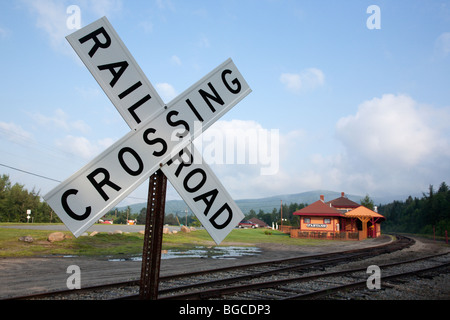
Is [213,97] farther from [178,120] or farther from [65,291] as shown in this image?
[65,291]

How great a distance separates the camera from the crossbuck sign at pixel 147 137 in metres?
2.07

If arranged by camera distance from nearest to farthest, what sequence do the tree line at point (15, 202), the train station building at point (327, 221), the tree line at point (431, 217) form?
1. the train station building at point (327, 221)
2. the tree line at point (431, 217)
3. the tree line at point (15, 202)

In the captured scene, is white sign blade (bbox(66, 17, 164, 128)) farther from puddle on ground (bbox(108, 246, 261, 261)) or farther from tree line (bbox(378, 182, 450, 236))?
tree line (bbox(378, 182, 450, 236))

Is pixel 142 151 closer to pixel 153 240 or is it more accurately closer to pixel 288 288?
pixel 153 240

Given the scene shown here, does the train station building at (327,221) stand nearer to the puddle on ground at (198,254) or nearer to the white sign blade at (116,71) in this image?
the puddle on ground at (198,254)

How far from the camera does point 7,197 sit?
69688mm

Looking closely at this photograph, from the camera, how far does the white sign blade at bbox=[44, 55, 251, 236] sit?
195 cm

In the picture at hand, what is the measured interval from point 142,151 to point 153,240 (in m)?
0.86

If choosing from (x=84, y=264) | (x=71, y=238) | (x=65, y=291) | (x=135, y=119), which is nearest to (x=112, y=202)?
(x=135, y=119)

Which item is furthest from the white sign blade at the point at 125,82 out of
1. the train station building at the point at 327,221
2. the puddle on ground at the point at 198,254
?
the train station building at the point at 327,221

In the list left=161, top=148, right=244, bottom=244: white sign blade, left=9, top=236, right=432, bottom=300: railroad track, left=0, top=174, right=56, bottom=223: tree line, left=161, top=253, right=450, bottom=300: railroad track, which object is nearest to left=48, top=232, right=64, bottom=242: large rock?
left=9, top=236, right=432, bottom=300: railroad track

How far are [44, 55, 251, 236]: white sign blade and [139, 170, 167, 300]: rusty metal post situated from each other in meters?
0.36

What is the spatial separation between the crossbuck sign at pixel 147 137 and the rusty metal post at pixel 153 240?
330 millimetres
